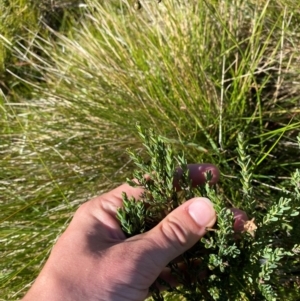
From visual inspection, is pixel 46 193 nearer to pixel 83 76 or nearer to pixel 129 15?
pixel 83 76

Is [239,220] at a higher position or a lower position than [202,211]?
lower

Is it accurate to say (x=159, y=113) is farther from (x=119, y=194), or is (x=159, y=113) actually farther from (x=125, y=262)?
(x=125, y=262)

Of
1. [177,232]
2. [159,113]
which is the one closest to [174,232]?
[177,232]

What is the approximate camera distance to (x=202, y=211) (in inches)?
39.4

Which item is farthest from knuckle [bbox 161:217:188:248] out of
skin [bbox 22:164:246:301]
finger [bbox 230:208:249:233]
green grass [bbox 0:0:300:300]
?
green grass [bbox 0:0:300:300]

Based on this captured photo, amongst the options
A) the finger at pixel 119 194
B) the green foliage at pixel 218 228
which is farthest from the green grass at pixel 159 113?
the green foliage at pixel 218 228

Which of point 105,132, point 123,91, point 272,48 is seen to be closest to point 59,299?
point 105,132

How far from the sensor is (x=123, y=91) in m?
1.74

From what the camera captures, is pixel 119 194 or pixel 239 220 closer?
pixel 239 220

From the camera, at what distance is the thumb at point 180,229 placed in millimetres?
1002

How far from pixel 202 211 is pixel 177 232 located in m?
0.08

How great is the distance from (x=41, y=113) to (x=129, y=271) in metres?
1.08

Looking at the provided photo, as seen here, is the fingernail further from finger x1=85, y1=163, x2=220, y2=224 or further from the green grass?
the green grass

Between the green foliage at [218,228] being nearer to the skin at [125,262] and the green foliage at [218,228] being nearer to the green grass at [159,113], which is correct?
the skin at [125,262]
